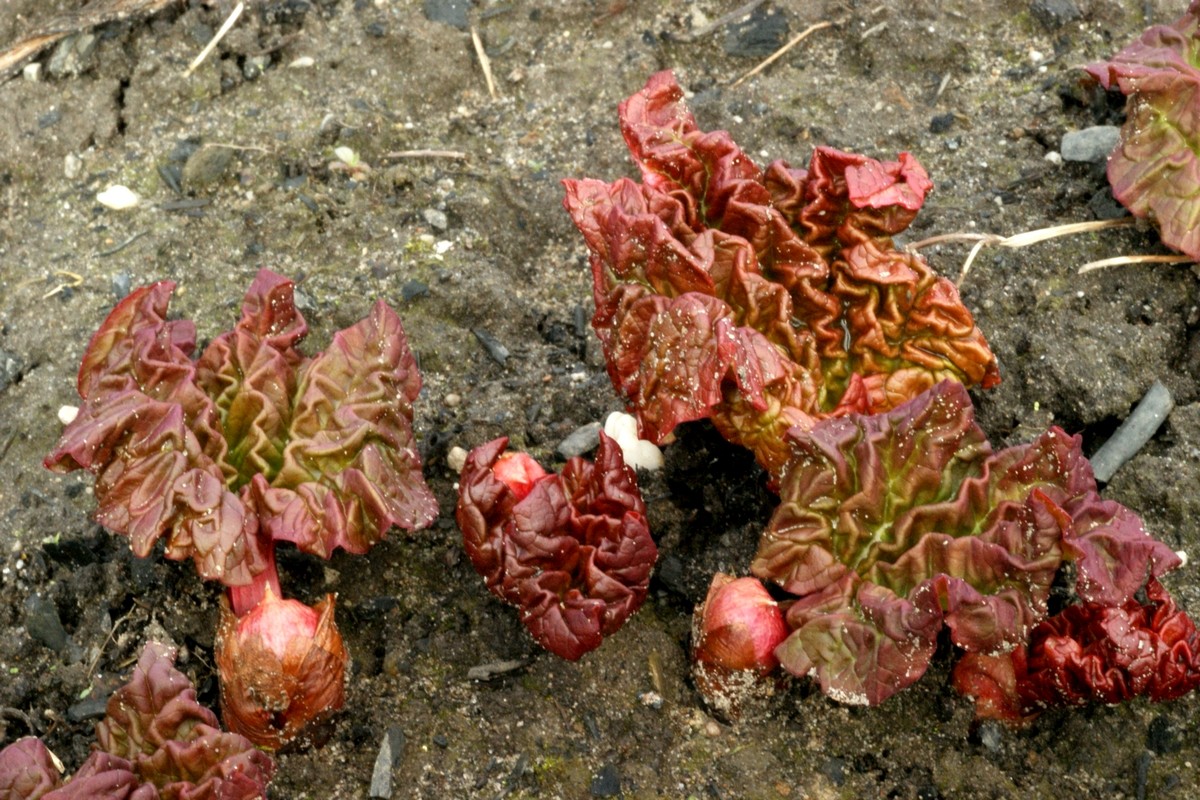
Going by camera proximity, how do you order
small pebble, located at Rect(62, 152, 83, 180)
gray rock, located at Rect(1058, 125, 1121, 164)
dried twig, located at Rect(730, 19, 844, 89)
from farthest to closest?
dried twig, located at Rect(730, 19, 844, 89) → small pebble, located at Rect(62, 152, 83, 180) → gray rock, located at Rect(1058, 125, 1121, 164)

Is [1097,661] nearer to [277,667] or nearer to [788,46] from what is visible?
[277,667]

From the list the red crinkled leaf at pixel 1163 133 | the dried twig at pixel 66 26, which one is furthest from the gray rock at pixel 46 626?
the red crinkled leaf at pixel 1163 133

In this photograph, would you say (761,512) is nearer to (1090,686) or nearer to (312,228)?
(1090,686)

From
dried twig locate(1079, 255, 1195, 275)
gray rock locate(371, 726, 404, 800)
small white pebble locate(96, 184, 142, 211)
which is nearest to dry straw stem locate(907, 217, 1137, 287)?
dried twig locate(1079, 255, 1195, 275)

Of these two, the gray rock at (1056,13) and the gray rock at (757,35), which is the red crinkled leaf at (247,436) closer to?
the gray rock at (757,35)

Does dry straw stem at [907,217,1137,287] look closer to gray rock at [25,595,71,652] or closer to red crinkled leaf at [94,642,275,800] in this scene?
red crinkled leaf at [94,642,275,800]

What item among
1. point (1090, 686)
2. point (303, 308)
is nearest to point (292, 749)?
point (303, 308)

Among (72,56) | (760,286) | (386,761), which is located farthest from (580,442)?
(72,56)
